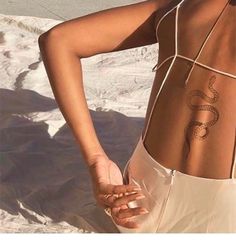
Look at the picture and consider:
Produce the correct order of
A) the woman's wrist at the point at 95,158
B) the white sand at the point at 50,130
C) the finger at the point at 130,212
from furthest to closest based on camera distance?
the white sand at the point at 50,130 → the woman's wrist at the point at 95,158 → the finger at the point at 130,212

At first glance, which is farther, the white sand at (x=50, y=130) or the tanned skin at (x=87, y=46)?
the white sand at (x=50, y=130)

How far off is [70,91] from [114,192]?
0.83ft

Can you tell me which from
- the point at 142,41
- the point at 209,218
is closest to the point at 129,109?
the point at 142,41

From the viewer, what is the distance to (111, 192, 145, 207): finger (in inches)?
50.6

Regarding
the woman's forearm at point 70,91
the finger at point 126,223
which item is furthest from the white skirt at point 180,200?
the woman's forearm at point 70,91

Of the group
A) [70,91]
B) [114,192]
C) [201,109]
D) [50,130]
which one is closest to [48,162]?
[50,130]

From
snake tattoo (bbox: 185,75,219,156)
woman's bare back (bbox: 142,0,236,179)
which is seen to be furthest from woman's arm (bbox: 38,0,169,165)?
snake tattoo (bbox: 185,75,219,156)

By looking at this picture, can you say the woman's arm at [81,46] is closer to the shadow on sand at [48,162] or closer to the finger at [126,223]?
the finger at [126,223]

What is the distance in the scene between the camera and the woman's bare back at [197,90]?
3.97 ft

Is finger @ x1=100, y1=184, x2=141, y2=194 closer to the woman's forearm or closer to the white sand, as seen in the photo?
the woman's forearm

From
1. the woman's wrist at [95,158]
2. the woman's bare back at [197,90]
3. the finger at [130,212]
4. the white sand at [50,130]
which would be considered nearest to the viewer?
the woman's bare back at [197,90]

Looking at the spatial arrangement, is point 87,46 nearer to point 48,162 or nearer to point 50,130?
point 48,162

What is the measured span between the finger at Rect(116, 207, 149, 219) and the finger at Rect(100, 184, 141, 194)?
39 mm
